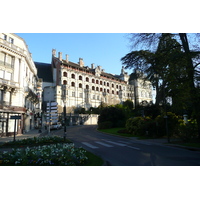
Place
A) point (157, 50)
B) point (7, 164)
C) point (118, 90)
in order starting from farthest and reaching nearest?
point (118, 90), point (157, 50), point (7, 164)

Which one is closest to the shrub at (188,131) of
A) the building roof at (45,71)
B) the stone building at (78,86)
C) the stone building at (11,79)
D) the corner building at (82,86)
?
the stone building at (11,79)

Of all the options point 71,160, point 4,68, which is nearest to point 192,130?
point 71,160

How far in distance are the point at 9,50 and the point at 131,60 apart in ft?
63.0

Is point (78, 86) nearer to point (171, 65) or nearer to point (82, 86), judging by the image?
point (82, 86)

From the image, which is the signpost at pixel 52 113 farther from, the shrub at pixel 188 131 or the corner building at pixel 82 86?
the corner building at pixel 82 86

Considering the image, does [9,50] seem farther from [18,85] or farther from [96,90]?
[96,90]

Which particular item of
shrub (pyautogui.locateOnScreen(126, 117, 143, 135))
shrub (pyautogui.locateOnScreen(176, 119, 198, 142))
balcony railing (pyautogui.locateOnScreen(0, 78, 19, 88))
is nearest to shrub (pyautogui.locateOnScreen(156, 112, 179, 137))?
shrub (pyautogui.locateOnScreen(126, 117, 143, 135))

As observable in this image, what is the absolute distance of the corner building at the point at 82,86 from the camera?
62.6 metres

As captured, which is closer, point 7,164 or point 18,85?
point 7,164

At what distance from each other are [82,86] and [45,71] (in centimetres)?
1641

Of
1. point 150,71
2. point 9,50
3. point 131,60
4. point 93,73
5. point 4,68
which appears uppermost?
point 93,73

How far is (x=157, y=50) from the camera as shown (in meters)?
14.6

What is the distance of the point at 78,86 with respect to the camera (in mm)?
67250

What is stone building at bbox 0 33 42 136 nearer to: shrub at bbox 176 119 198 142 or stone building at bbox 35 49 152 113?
shrub at bbox 176 119 198 142
